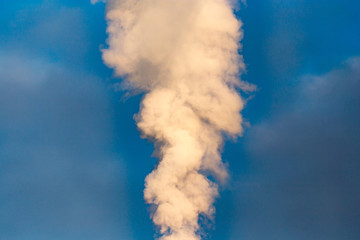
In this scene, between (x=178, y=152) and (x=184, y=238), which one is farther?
(x=178, y=152)

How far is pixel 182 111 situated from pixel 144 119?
3133mm

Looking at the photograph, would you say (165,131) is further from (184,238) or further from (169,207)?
(184,238)

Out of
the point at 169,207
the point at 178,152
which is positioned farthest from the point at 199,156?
the point at 169,207

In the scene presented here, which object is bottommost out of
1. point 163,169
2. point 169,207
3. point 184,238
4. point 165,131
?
point 184,238

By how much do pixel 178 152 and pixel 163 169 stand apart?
1.67m

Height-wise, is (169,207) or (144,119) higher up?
(144,119)

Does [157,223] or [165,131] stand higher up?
[165,131]

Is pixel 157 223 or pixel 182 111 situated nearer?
pixel 157 223

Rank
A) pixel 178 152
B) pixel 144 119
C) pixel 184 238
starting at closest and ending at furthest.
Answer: pixel 184 238 < pixel 178 152 < pixel 144 119

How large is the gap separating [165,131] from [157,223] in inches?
275

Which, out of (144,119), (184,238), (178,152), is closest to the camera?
(184,238)

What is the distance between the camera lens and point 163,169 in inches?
1248

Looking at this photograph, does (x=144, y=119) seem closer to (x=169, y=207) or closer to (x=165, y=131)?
(x=165, y=131)

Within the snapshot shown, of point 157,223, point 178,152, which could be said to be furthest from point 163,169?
point 157,223
